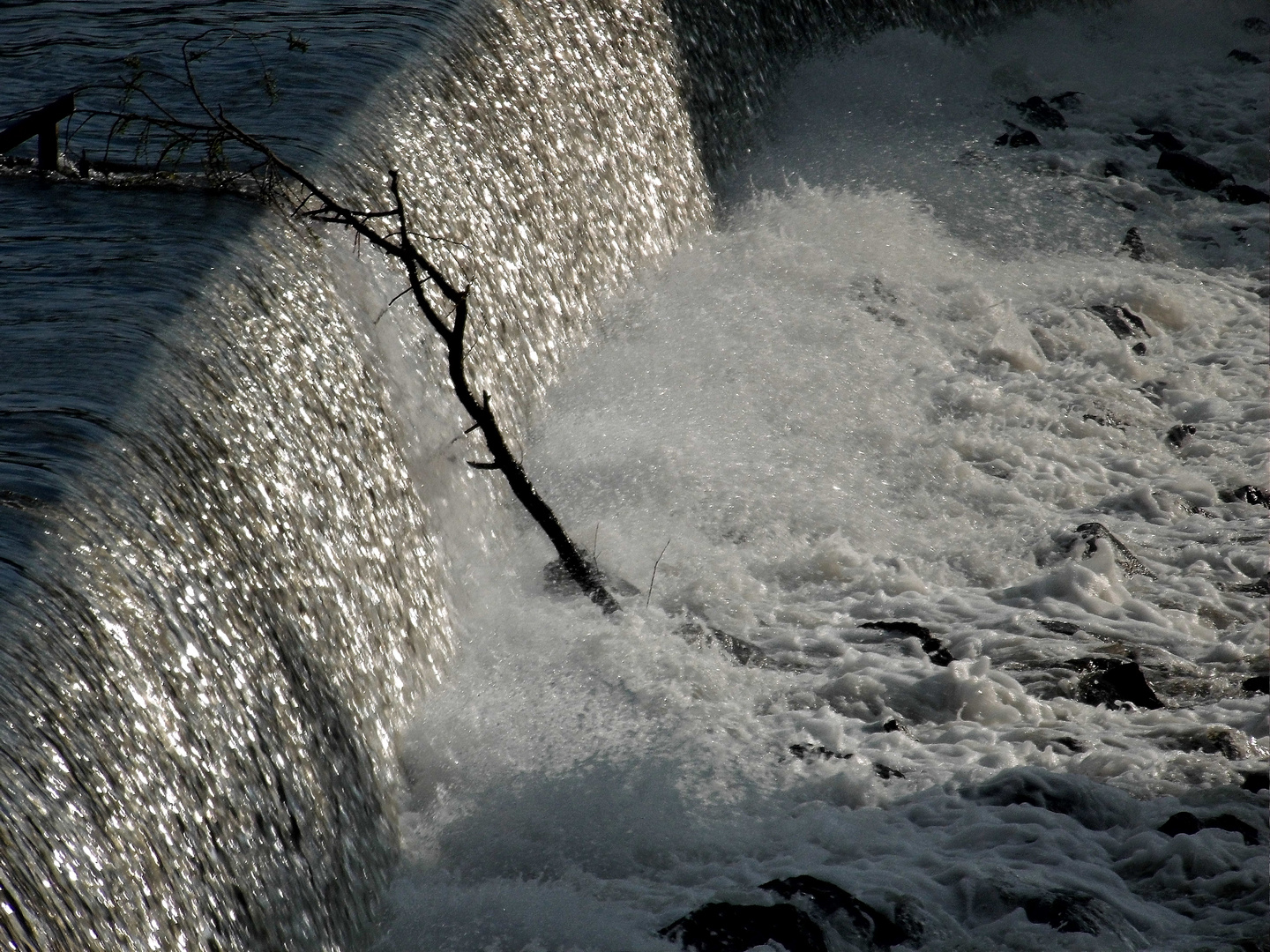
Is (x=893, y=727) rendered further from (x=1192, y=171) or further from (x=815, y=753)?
(x=1192, y=171)

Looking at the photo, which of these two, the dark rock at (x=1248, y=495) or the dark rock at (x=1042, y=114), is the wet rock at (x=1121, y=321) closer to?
the dark rock at (x=1248, y=495)

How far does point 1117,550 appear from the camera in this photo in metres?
5.18

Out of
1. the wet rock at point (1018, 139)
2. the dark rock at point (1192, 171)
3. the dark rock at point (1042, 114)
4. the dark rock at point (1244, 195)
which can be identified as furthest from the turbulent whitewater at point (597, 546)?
the dark rock at point (1042, 114)

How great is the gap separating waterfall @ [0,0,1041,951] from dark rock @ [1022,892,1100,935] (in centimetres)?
178

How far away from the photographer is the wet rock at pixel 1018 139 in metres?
9.18

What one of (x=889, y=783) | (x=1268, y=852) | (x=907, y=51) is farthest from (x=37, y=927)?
(x=907, y=51)

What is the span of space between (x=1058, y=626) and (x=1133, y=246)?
4.15m

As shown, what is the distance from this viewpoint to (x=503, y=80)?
6.14m

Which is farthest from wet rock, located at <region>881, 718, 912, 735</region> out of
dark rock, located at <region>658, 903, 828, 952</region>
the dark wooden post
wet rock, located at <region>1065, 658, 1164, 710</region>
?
the dark wooden post

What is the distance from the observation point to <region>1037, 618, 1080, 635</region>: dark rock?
4734mm

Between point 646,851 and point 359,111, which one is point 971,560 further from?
point 359,111

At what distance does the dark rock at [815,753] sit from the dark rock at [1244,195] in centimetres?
656

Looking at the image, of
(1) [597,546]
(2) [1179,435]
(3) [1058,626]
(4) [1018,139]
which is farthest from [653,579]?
(4) [1018,139]

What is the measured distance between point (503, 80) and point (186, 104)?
1.53 meters
